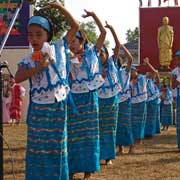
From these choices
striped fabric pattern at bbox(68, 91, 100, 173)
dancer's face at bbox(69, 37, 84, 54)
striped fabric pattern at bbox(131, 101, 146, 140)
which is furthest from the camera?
striped fabric pattern at bbox(131, 101, 146, 140)

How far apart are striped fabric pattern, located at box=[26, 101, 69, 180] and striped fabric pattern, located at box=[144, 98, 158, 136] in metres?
7.08

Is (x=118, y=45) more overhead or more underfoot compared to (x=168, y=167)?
more overhead

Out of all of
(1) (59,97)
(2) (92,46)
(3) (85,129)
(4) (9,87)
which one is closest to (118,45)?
(2) (92,46)

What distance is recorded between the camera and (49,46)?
13.7ft

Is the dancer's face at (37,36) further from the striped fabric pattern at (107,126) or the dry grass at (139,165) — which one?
the striped fabric pattern at (107,126)

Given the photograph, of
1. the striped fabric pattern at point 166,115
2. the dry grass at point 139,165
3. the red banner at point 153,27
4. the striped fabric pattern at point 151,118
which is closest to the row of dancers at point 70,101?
the dry grass at point 139,165

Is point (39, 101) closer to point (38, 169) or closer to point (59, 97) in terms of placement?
point (59, 97)

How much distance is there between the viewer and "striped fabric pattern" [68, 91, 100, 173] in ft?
18.0

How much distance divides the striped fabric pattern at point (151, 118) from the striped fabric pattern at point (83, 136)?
5.73 meters

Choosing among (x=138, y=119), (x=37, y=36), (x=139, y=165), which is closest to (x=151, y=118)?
(x=138, y=119)

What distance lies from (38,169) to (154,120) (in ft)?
24.4

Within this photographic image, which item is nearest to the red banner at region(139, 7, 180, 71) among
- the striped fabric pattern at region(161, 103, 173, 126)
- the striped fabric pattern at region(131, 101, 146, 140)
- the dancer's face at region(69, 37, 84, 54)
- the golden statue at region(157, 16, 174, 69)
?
the golden statue at region(157, 16, 174, 69)

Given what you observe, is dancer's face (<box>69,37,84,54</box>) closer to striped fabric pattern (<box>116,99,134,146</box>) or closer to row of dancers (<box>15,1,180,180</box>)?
row of dancers (<box>15,1,180,180</box>)

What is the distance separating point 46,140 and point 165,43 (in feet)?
59.6
